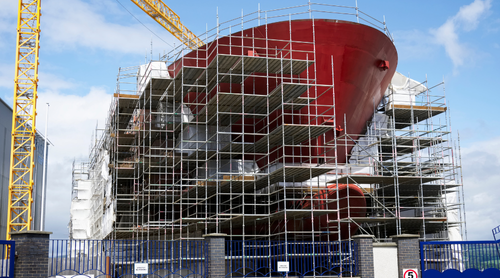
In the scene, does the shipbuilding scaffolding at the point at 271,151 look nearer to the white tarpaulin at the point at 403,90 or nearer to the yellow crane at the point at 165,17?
the white tarpaulin at the point at 403,90

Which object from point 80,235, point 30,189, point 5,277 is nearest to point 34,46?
point 30,189

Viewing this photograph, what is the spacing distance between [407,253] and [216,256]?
5932 mm

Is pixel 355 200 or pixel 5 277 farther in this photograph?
pixel 355 200

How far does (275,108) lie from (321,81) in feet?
9.78

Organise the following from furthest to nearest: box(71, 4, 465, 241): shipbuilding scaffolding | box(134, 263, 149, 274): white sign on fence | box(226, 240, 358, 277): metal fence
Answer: box(71, 4, 465, 241): shipbuilding scaffolding → box(226, 240, 358, 277): metal fence → box(134, 263, 149, 274): white sign on fence

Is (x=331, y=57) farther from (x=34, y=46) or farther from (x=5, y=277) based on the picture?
(x=34, y=46)

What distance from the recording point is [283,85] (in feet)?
76.3

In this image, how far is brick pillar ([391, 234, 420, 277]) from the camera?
56.4 feet

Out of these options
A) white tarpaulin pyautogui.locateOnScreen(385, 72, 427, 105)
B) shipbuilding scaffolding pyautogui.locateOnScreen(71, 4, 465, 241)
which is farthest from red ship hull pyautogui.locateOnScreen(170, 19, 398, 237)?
white tarpaulin pyautogui.locateOnScreen(385, 72, 427, 105)

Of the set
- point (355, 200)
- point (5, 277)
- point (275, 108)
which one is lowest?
point (5, 277)

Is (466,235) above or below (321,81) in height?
below

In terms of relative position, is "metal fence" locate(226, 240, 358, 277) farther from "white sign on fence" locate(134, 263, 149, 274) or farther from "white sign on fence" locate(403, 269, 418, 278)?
"white sign on fence" locate(134, 263, 149, 274)

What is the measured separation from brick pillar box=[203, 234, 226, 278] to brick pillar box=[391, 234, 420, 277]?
547 centimetres

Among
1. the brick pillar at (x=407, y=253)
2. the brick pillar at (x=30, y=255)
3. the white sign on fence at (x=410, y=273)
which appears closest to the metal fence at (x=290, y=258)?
the brick pillar at (x=407, y=253)
